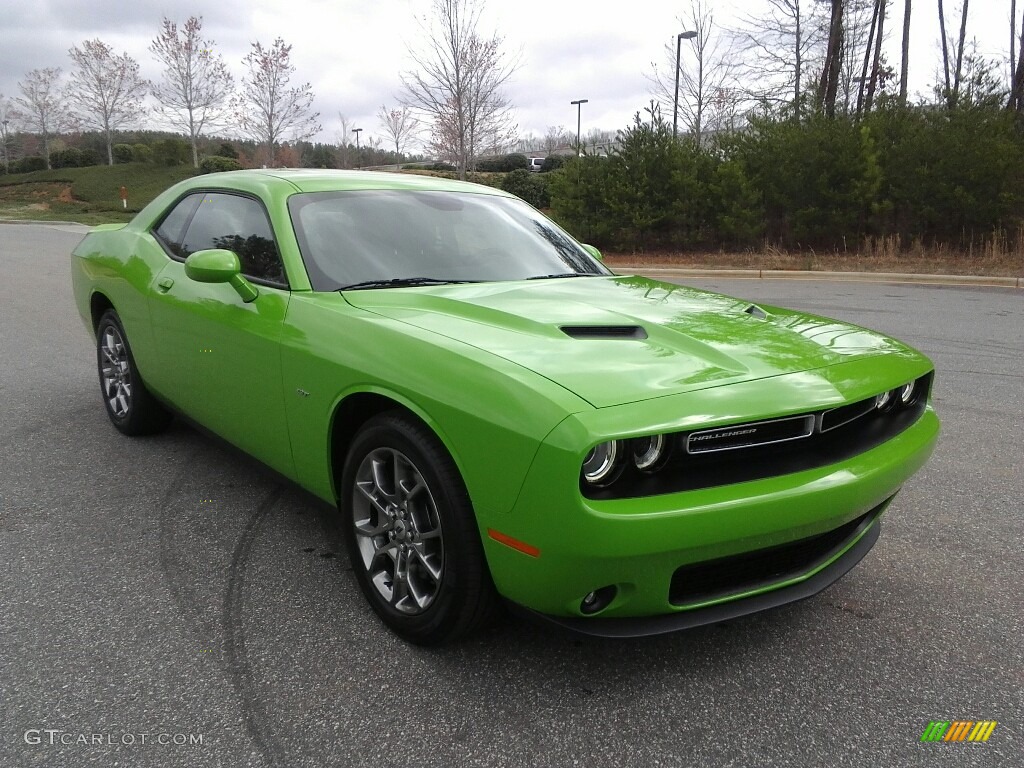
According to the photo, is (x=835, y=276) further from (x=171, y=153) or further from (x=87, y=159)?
(x=87, y=159)

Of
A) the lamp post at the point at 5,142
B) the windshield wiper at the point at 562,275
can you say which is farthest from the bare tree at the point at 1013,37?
the lamp post at the point at 5,142

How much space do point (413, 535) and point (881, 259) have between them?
15.3 m

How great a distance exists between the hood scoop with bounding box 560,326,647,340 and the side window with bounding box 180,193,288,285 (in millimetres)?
1190

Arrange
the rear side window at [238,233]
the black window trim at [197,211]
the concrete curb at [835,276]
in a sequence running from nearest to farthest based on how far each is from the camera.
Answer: the black window trim at [197,211] → the rear side window at [238,233] → the concrete curb at [835,276]

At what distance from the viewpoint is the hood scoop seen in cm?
244

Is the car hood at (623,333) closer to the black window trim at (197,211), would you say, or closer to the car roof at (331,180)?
the black window trim at (197,211)

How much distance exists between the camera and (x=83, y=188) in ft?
133

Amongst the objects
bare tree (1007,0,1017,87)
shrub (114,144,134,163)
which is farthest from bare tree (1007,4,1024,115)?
shrub (114,144,134,163)

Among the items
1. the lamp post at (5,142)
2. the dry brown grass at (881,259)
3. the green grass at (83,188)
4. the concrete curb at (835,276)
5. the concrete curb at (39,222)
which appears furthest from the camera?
the lamp post at (5,142)

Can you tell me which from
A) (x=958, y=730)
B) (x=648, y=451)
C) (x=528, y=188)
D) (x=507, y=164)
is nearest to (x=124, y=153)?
(x=507, y=164)

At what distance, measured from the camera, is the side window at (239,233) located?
10.3 ft

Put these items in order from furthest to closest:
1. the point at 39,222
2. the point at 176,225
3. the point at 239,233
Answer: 1. the point at 39,222
2. the point at 176,225
3. the point at 239,233

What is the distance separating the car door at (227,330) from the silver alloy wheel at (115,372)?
0.70 m

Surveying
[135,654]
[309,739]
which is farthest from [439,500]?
[135,654]
